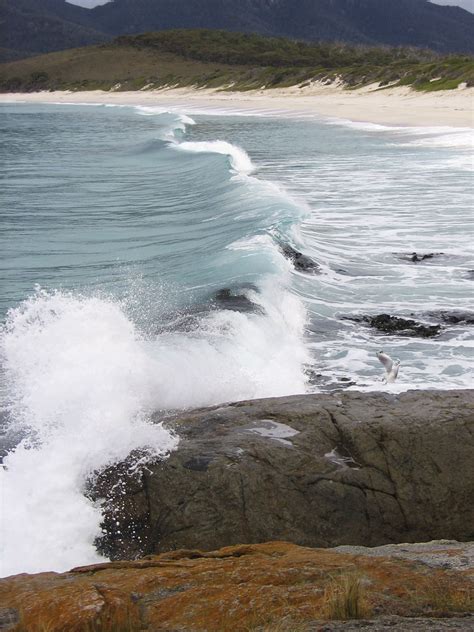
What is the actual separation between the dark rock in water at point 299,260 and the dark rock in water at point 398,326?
2.36m

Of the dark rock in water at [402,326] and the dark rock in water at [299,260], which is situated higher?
the dark rock in water at [299,260]

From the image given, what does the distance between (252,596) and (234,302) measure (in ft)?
20.8

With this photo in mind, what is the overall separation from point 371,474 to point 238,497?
831 millimetres

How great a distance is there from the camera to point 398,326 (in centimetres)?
873

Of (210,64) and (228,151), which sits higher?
(210,64)

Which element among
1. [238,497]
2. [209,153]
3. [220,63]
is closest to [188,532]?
[238,497]

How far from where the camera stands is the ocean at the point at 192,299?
5031mm

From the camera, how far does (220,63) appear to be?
98938mm

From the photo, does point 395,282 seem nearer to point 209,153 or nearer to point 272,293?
point 272,293

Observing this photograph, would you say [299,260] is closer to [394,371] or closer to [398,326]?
[398,326]

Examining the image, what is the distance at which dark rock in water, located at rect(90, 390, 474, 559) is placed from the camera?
4395mm

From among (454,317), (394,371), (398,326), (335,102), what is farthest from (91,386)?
(335,102)

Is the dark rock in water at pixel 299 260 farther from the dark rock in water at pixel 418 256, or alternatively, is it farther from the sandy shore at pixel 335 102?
the sandy shore at pixel 335 102

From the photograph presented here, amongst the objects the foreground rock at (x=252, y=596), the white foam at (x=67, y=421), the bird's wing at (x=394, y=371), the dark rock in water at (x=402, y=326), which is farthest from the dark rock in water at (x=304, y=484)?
the dark rock in water at (x=402, y=326)
